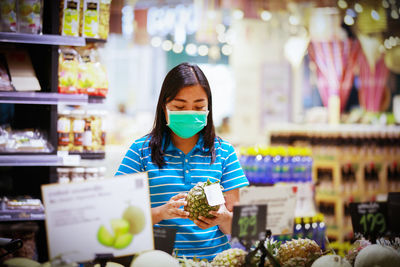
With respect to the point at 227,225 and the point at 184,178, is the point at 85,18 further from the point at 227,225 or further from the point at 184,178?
the point at 227,225

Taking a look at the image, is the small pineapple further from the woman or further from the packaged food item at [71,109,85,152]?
the packaged food item at [71,109,85,152]

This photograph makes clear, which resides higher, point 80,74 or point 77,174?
point 80,74

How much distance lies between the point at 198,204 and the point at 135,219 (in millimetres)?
341

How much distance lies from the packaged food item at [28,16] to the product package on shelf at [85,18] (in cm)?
17

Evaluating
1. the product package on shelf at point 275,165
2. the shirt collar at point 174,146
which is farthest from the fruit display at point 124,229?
the product package on shelf at point 275,165

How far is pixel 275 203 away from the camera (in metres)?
2.13

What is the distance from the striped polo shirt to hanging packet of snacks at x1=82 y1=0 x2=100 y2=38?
1184 mm

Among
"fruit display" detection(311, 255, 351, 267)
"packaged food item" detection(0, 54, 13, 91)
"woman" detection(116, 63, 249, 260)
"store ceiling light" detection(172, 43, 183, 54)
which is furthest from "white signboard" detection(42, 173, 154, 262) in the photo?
"store ceiling light" detection(172, 43, 183, 54)

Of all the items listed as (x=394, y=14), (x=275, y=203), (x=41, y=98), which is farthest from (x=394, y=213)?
(x=394, y=14)

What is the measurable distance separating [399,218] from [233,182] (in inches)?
32.4

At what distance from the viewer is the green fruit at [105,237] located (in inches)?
62.4

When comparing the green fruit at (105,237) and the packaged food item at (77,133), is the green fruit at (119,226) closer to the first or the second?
the green fruit at (105,237)

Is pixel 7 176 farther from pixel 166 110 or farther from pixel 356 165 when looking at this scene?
pixel 356 165

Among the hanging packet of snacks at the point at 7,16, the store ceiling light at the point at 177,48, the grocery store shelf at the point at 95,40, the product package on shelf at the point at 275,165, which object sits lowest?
the product package on shelf at the point at 275,165
